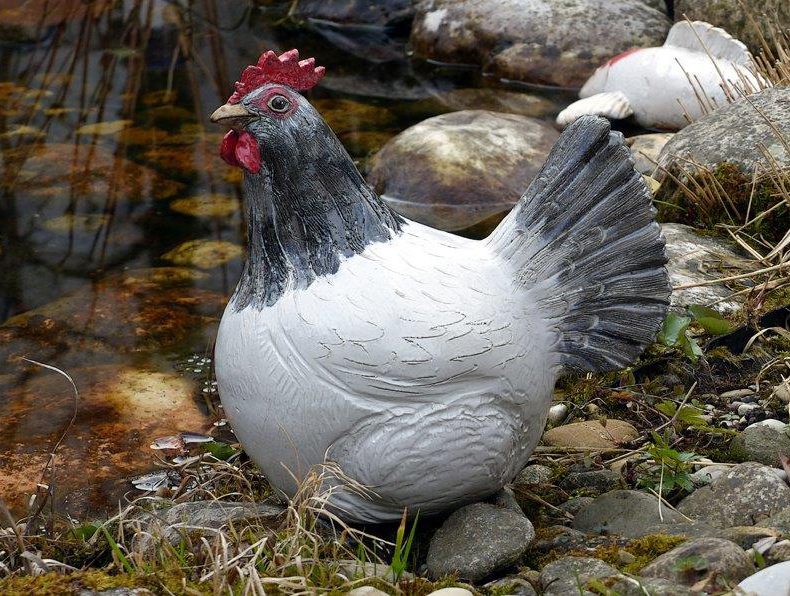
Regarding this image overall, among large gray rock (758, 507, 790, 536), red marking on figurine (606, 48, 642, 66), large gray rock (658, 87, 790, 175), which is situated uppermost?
large gray rock (658, 87, 790, 175)

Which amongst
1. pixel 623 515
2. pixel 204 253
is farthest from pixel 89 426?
pixel 623 515

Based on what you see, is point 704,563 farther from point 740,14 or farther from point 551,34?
point 551,34

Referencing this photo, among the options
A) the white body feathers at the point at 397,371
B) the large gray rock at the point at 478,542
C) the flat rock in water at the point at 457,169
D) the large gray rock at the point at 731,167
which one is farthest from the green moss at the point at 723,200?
the large gray rock at the point at 478,542

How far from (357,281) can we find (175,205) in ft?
13.6

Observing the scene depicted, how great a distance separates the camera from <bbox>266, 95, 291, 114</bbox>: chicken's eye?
3.06 meters

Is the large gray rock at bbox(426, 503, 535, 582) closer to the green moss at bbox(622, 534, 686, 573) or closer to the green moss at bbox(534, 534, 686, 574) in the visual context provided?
the green moss at bbox(534, 534, 686, 574)

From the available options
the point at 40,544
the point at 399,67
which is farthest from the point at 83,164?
the point at 40,544

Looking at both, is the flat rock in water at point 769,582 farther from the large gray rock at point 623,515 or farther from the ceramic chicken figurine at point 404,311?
the ceramic chicken figurine at point 404,311

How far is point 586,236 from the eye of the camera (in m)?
A: 3.15

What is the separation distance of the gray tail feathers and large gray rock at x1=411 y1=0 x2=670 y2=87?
18.4ft

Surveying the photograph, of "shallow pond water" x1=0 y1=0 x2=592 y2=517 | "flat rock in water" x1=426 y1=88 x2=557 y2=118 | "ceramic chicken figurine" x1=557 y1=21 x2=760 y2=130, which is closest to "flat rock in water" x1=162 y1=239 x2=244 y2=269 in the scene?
"shallow pond water" x1=0 y1=0 x2=592 y2=517

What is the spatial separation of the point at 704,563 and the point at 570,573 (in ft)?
1.08

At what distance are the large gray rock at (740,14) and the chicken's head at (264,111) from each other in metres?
5.03

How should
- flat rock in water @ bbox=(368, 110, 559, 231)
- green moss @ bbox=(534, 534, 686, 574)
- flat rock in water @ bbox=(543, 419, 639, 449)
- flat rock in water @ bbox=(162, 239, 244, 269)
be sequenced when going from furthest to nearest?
1. flat rock in water @ bbox=(368, 110, 559, 231)
2. flat rock in water @ bbox=(162, 239, 244, 269)
3. flat rock in water @ bbox=(543, 419, 639, 449)
4. green moss @ bbox=(534, 534, 686, 574)
